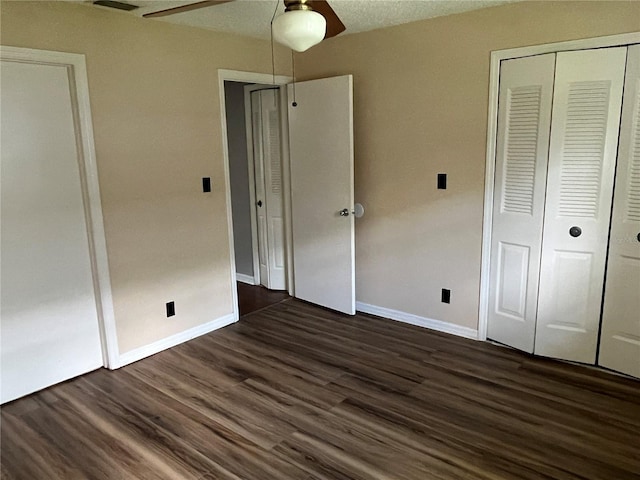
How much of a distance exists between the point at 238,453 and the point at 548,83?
2.71m

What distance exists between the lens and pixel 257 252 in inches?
191

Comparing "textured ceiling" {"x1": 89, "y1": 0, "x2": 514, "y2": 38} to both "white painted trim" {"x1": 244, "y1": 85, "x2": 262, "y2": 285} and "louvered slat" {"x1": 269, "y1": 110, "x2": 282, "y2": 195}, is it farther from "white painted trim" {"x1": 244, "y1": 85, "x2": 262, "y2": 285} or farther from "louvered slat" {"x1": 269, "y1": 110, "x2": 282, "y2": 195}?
"white painted trim" {"x1": 244, "y1": 85, "x2": 262, "y2": 285}

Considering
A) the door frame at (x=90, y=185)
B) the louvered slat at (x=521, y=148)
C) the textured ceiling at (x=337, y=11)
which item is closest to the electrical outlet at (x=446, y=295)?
the louvered slat at (x=521, y=148)

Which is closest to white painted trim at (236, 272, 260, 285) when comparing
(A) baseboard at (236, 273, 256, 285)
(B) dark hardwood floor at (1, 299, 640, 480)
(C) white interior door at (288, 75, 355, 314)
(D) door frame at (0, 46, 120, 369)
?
(A) baseboard at (236, 273, 256, 285)

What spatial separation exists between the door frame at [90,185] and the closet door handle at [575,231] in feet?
9.59

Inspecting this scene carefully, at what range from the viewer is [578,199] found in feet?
9.32

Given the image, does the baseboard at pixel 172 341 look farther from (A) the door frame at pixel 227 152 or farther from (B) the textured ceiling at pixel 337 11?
(B) the textured ceiling at pixel 337 11

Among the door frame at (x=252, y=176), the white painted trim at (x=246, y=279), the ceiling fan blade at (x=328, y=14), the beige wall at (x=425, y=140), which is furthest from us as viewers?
the white painted trim at (x=246, y=279)

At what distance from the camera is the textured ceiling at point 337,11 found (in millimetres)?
2797

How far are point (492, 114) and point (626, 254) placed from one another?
1.18 meters

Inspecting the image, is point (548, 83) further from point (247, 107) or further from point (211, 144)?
point (247, 107)

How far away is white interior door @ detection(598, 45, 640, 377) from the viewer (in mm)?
2600

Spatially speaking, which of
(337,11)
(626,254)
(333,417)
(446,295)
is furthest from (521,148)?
(333,417)

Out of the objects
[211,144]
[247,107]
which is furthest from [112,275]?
[247,107]
